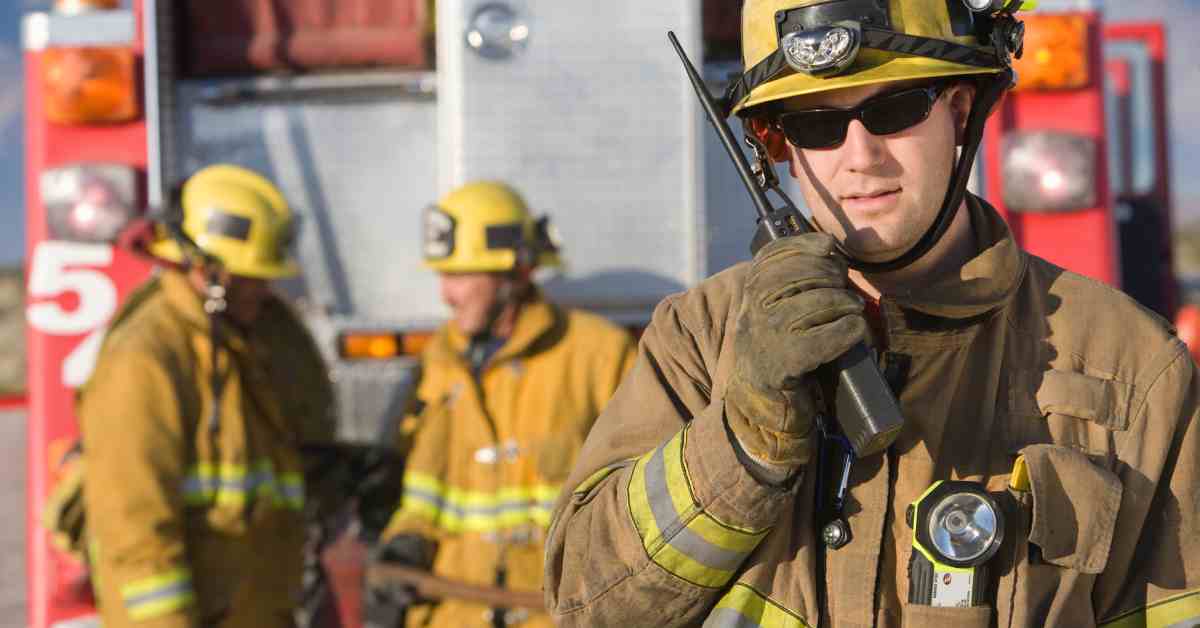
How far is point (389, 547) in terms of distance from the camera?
11.8 ft

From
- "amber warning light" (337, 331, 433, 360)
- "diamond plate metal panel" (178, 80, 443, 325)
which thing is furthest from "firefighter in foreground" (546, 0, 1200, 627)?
"diamond plate metal panel" (178, 80, 443, 325)

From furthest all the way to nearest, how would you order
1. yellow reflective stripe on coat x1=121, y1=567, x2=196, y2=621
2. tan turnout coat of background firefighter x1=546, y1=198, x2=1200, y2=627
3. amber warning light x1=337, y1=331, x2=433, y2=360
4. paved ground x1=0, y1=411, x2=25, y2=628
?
paved ground x1=0, y1=411, x2=25, y2=628
amber warning light x1=337, y1=331, x2=433, y2=360
yellow reflective stripe on coat x1=121, y1=567, x2=196, y2=621
tan turnout coat of background firefighter x1=546, y1=198, x2=1200, y2=627

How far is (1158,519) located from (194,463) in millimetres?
2408

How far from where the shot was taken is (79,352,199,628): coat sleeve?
3.34 meters

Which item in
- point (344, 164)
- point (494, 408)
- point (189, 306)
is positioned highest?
point (344, 164)

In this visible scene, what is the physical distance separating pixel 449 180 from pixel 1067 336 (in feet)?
7.05

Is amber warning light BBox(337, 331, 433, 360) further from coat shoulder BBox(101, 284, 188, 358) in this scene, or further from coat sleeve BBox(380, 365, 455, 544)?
coat shoulder BBox(101, 284, 188, 358)

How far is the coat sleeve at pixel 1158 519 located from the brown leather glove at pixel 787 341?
0.37 meters

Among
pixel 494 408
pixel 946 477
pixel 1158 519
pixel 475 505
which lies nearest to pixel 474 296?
pixel 494 408

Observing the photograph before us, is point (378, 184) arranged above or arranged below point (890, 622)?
above

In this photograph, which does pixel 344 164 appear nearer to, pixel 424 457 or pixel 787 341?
pixel 424 457

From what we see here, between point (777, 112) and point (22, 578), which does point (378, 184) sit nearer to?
point (777, 112)

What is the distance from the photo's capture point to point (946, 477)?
1.69 metres

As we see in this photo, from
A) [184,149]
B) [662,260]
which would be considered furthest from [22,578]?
[662,260]
